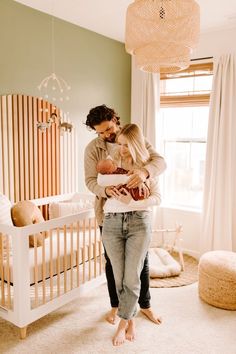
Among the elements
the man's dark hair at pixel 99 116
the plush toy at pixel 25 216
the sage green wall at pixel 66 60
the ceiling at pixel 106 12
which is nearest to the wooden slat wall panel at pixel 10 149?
the sage green wall at pixel 66 60

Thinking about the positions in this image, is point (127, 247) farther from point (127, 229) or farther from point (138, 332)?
point (138, 332)

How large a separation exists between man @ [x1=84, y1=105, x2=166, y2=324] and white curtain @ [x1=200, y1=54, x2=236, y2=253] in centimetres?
147

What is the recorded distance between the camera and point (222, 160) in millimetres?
3689

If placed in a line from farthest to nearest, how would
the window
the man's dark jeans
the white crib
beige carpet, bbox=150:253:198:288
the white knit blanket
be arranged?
the window, the white knit blanket, beige carpet, bbox=150:253:198:288, the man's dark jeans, the white crib

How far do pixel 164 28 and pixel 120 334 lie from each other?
1.86m

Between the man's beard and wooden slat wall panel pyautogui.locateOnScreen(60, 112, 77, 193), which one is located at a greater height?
the man's beard

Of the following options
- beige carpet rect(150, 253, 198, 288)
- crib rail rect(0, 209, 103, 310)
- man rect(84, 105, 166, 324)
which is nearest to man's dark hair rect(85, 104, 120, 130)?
man rect(84, 105, 166, 324)

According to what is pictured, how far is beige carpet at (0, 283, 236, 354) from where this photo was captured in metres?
2.24

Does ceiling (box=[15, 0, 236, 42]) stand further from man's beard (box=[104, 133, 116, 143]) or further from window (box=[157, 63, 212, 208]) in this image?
man's beard (box=[104, 133, 116, 143])

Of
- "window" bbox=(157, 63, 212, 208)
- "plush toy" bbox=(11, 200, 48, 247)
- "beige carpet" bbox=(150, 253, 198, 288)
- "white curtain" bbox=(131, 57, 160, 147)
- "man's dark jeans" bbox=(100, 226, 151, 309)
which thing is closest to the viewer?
"man's dark jeans" bbox=(100, 226, 151, 309)

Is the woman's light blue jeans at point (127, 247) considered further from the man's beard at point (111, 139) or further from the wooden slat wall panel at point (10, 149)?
the wooden slat wall panel at point (10, 149)

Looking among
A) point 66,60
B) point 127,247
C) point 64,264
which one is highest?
point 66,60

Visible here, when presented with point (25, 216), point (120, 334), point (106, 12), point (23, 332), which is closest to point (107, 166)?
point (25, 216)

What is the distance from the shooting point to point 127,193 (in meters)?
2.15
